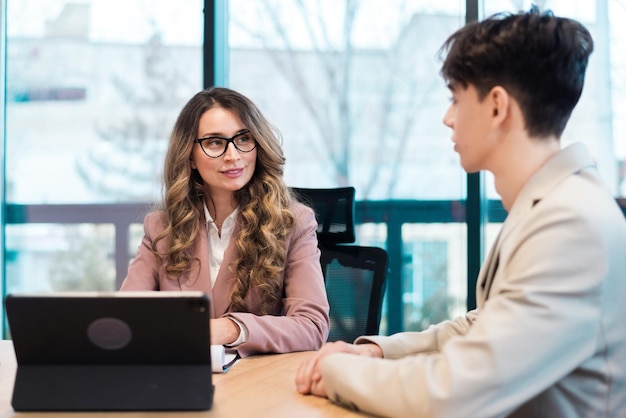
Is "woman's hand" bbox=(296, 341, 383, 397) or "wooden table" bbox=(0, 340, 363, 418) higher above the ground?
"woman's hand" bbox=(296, 341, 383, 397)

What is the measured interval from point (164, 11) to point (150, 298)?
3.27 metres

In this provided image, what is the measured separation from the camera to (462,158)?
4.96 ft

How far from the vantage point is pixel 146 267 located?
241cm

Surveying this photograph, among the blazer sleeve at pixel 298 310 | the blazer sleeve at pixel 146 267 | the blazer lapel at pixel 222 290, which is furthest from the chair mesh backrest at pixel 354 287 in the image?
the blazer sleeve at pixel 146 267

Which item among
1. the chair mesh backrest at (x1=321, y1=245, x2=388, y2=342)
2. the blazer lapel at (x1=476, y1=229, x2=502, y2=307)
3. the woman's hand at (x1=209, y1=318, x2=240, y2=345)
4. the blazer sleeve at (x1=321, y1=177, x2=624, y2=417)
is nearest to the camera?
the blazer sleeve at (x1=321, y1=177, x2=624, y2=417)

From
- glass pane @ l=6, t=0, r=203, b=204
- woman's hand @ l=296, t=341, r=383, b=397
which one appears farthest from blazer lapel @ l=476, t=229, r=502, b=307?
glass pane @ l=6, t=0, r=203, b=204

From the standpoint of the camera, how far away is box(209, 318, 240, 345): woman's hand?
194 centimetres

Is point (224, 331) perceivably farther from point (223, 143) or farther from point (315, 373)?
point (223, 143)

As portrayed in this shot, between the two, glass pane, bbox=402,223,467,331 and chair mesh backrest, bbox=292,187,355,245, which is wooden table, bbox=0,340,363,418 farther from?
glass pane, bbox=402,223,467,331

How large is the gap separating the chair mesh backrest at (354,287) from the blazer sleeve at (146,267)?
1.95 feet

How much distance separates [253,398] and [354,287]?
1.13 meters

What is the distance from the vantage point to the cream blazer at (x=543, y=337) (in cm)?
119

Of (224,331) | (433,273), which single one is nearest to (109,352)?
(224,331)

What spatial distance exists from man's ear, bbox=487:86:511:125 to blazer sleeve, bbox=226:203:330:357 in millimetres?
878
